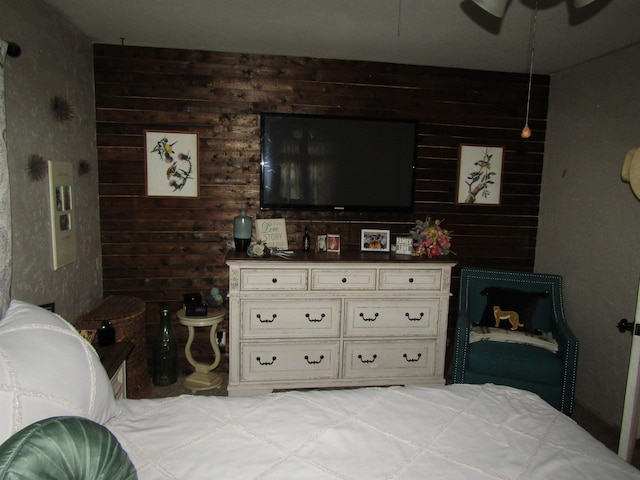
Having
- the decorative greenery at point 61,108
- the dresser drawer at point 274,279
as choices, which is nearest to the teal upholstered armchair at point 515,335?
the dresser drawer at point 274,279

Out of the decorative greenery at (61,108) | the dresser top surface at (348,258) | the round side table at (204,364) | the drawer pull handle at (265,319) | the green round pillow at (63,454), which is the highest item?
the decorative greenery at (61,108)

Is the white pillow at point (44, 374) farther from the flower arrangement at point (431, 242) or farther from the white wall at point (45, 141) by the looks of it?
the flower arrangement at point (431, 242)

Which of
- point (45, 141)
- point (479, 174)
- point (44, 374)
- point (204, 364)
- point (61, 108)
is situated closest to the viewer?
point (44, 374)

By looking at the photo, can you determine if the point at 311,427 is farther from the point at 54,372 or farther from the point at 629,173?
the point at 629,173

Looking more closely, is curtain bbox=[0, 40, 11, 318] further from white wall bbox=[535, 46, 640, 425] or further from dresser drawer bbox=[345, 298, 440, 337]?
white wall bbox=[535, 46, 640, 425]

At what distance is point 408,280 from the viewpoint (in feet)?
10.1

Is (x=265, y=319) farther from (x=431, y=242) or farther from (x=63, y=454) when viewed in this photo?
(x=63, y=454)

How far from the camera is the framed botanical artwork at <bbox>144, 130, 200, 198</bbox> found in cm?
316

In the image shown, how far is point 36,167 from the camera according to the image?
221 cm

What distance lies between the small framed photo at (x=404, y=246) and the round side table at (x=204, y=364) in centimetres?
142

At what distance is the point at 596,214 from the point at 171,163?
10.4ft

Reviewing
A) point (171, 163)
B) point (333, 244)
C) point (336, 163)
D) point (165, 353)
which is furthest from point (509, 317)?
point (171, 163)

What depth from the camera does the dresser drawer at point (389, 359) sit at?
10.2ft

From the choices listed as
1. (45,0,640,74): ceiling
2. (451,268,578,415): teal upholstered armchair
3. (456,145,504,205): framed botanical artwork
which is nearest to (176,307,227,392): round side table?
(451,268,578,415): teal upholstered armchair
